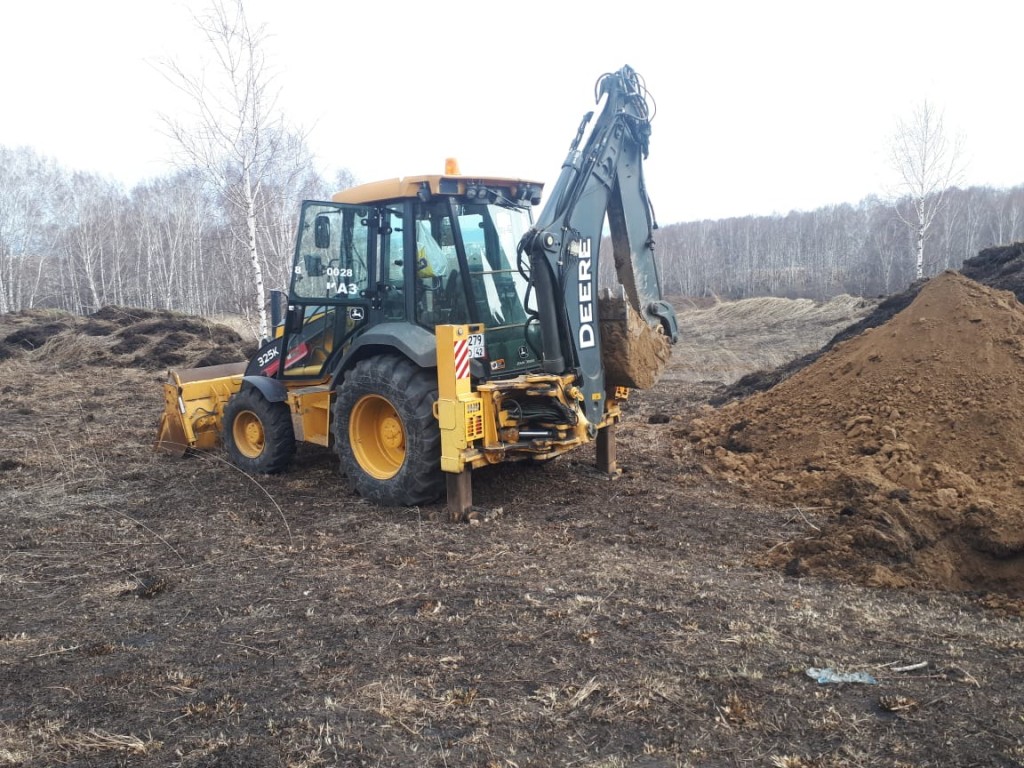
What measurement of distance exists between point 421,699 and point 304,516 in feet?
9.99

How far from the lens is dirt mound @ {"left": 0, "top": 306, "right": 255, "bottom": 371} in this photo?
16.2 metres

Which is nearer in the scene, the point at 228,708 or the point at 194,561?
the point at 228,708

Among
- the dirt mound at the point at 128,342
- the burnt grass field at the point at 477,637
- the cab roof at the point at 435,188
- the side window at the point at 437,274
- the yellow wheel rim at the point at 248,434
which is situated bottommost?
the burnt grass field at the point at 477,637

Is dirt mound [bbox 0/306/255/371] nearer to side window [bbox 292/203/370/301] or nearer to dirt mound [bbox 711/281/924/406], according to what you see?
side window [bbox 292/203/370/301]

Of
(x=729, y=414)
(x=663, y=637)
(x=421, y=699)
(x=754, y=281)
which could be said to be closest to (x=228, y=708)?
(x=421, y=699)

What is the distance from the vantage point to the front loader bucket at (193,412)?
784 centimetres

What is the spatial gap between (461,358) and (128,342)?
14.8 m

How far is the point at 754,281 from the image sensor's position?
46531 millimetres

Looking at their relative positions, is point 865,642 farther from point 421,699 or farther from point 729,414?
point 729,414

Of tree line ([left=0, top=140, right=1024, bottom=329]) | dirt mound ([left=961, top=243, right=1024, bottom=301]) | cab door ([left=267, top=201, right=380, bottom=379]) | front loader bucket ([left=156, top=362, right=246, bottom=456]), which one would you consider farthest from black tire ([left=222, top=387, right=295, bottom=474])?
tree line ([left=0, top=140, right=1024, bottom=329])

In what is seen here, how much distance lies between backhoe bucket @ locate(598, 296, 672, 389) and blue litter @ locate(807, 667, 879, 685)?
3162 millimetres

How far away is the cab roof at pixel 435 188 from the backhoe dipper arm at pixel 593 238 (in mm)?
525

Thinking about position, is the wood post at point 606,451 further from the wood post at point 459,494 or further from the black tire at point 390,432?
the black tire at point 390,432

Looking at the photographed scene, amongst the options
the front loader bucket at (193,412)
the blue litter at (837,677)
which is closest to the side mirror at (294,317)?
the front loader bucket at (193,412)
